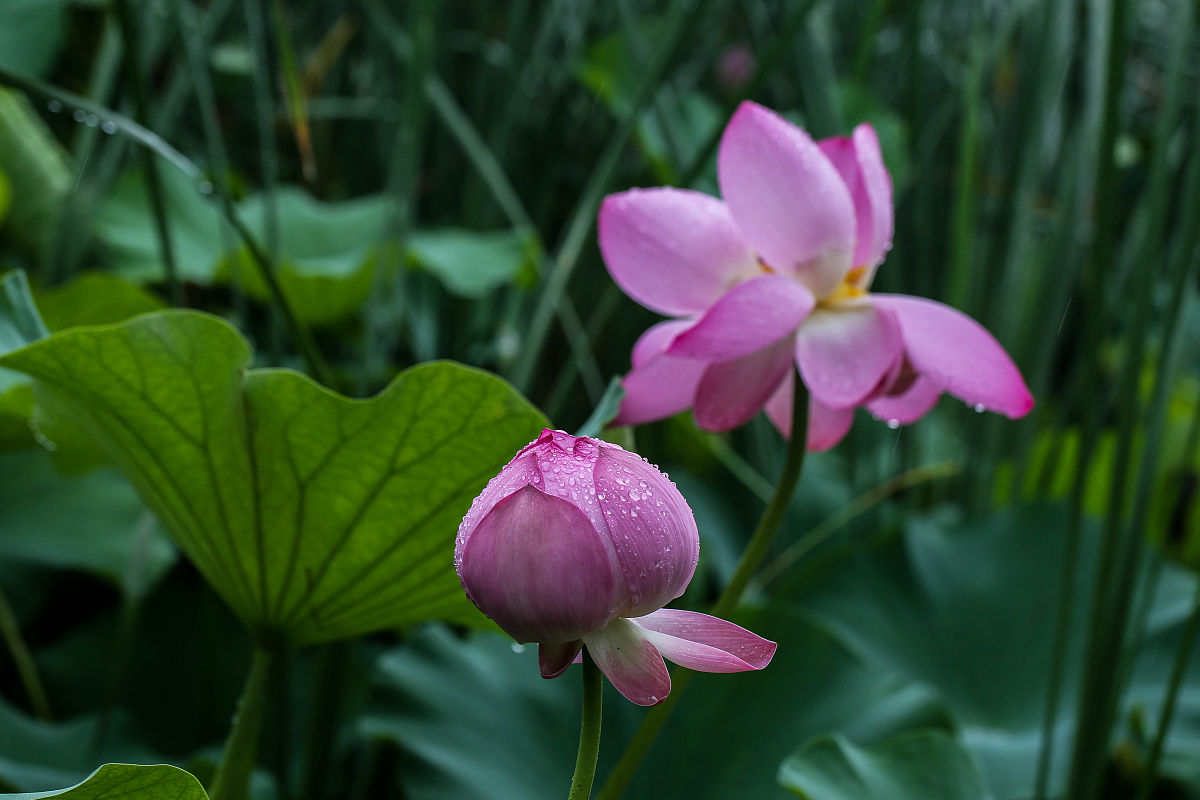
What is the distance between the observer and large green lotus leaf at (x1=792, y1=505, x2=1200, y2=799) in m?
0.84

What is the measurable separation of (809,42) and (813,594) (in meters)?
0.46

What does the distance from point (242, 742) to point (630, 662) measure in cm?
20

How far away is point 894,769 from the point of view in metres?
0.51

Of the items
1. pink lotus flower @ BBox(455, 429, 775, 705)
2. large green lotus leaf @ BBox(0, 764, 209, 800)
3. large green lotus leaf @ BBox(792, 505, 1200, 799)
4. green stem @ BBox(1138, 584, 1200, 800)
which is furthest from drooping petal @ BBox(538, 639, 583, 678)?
large green lotus leaf @ BBox(792, 505, 1200, 799)

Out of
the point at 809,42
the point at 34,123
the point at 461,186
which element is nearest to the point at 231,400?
the point at 809,42

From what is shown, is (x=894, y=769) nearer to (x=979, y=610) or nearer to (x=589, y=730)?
(x=589, y=730)

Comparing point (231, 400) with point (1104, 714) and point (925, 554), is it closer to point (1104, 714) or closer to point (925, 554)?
point (1104, 714)

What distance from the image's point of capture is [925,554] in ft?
3.03

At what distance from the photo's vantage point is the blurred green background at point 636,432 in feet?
1.93

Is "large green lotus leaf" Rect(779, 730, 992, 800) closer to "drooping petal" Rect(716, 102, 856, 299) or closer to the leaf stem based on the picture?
"drooping petal" Rect(716, 102, 856, 299)

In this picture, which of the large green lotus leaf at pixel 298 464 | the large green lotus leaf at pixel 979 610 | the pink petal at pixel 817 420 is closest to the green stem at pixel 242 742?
the large green lotus leaf at pixel 298 464

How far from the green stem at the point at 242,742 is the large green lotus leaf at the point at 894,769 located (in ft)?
0.75

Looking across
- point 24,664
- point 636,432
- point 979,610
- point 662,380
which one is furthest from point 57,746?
point 979,610

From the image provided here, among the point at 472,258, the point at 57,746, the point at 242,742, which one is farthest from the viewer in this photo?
the point at 472,258
